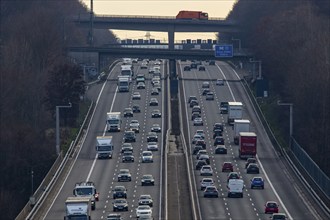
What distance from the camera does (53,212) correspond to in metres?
112

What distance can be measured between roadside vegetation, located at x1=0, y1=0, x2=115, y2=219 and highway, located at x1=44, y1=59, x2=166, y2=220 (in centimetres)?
245

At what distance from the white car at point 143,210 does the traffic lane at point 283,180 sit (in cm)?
943

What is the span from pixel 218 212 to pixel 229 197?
8.39 m

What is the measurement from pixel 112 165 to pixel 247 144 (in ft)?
36.1

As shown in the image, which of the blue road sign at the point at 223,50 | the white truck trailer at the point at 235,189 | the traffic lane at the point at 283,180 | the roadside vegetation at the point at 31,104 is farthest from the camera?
the blue road sign at the point at 223,50

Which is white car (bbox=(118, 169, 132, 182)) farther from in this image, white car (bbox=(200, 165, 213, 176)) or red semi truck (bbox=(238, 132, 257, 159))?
red semi truck (bbox=(238, 132, 257, 159))

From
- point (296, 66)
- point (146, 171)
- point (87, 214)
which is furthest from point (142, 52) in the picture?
point (87, 214)

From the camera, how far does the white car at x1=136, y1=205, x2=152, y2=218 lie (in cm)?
10599

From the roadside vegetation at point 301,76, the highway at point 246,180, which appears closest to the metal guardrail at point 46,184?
the highway at point 246,180

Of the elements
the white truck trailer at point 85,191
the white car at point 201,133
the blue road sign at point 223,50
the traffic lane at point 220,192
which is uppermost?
the blue road sign at point 223,50

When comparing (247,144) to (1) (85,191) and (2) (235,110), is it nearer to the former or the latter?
(2) (235,110)

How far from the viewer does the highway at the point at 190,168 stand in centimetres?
11325

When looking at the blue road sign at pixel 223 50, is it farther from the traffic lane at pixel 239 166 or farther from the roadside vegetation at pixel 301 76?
the traffic lane at pixel 239 166

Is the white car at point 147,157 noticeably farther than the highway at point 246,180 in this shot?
Yes
